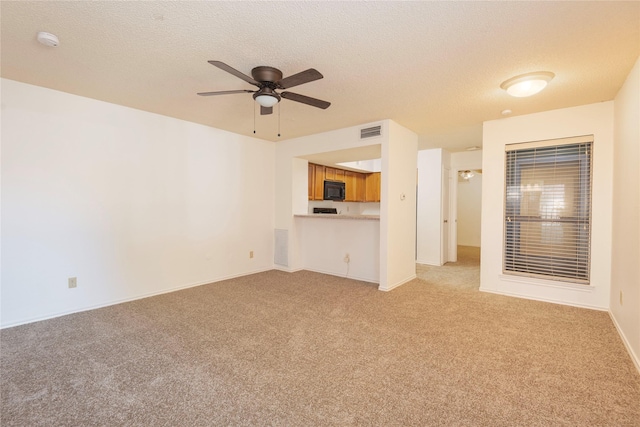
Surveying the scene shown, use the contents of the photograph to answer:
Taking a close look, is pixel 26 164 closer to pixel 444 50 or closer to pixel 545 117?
pixel 444 50

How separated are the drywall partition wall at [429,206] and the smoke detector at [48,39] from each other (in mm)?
5867

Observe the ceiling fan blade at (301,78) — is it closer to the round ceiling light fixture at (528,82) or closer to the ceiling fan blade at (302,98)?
the ceiling fan blade at (302,98)

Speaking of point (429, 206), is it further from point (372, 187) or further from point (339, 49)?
point (339, 49)

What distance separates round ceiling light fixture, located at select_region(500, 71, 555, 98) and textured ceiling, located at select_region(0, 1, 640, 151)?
0.08 metres

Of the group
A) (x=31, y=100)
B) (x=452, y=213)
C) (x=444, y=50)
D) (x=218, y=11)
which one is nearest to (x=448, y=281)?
(x=452, y=213)

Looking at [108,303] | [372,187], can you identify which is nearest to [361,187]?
[372,187]

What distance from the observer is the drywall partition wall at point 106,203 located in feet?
9.66

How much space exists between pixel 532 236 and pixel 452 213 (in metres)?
2.89

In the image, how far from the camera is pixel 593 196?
3398 millimetres

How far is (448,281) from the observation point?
15.5 feet

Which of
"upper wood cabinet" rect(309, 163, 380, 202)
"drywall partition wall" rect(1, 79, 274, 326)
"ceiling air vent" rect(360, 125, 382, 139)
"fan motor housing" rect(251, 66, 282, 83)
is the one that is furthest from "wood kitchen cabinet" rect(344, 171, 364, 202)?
"fan motor housing" rect(251, 66, 282, 83)

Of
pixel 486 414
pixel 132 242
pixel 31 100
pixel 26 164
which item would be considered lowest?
pixel 486 414

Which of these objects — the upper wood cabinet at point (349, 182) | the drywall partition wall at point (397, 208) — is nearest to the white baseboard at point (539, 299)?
the drywall partition wall at point (397, 208)

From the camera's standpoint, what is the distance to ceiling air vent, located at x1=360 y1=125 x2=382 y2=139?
4132mm
